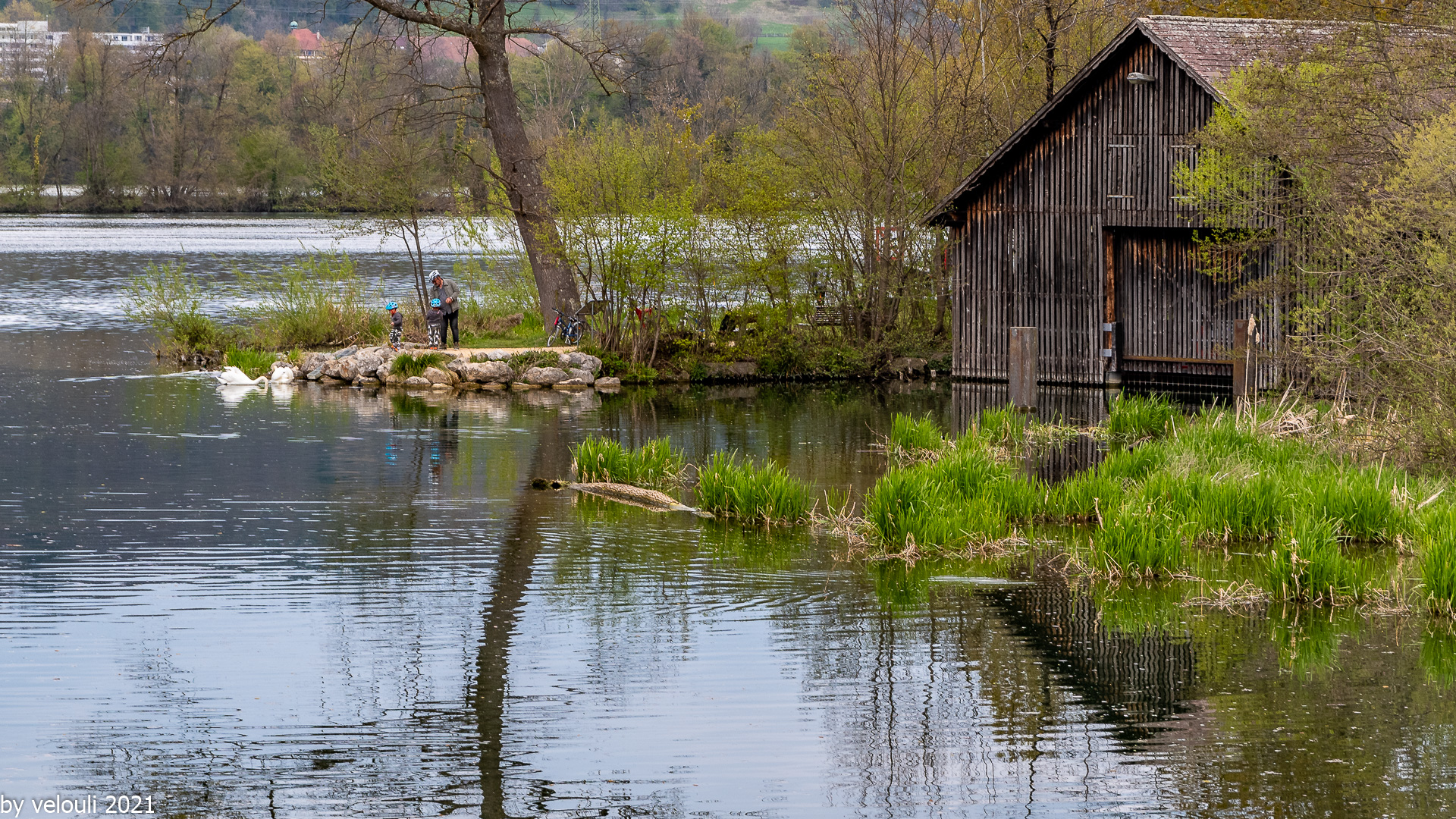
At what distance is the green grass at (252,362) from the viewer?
31.8 m

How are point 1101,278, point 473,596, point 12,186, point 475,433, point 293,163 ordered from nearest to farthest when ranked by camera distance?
point 473,596 → point 475,433 → point 1101,278 → point 293,163 → point 12,186

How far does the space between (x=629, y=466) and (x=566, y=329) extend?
1469 cm

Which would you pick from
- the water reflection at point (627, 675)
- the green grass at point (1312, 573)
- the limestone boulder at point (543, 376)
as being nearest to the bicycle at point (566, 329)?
the limestone boulder at point (543, 376)

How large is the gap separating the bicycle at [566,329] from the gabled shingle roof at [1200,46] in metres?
8.99

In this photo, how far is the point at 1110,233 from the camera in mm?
28516

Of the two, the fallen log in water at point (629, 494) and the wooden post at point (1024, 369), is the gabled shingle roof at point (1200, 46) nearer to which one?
the wooden post at point (1024, 369)

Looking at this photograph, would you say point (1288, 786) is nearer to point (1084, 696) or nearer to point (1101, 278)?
point (1084, 696)

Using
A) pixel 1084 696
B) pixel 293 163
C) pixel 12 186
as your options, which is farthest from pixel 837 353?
pixel 12 186

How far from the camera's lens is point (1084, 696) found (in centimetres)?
1042

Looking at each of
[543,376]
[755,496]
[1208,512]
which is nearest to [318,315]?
[543,376]

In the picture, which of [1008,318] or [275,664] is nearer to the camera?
[275,664]

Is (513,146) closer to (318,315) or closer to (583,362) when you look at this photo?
(583,362)

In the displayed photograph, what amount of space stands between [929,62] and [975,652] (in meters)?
24.0

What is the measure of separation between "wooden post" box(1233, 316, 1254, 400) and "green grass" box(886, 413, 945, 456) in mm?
5900
